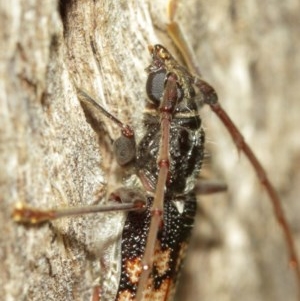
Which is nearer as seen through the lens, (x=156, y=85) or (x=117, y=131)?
(x=156, y=85)

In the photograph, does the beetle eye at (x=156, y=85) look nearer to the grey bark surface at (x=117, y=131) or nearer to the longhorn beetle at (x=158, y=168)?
the longhorn beetle at (x=158, y=168)

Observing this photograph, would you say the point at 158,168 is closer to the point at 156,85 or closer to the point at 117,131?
the point at 117,131

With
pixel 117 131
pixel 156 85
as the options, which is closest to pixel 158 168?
pixel 117 131

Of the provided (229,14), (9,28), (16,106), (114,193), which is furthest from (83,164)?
(229,14)

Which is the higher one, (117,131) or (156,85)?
(156,85)

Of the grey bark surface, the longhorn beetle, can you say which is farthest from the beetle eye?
the grey bark surface

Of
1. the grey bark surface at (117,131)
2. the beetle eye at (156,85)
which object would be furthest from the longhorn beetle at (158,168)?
the grey bark surface at (117,131)

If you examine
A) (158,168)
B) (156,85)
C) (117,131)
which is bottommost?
(158,168)
